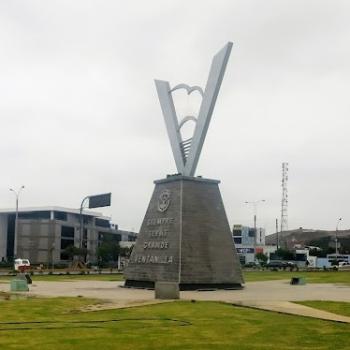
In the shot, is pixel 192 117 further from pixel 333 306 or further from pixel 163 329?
pixel 163 329

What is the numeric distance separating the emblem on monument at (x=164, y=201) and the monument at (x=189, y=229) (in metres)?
0.06

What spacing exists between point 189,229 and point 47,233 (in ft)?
234

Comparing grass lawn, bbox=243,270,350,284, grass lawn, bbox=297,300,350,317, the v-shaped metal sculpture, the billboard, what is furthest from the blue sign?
grass lawn, bbox=297,300,350,317

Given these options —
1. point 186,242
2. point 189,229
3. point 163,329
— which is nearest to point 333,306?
point 163,329

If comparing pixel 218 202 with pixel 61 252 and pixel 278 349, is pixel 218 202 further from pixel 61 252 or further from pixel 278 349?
pixel 61 252

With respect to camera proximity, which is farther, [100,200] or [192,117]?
[100,200]

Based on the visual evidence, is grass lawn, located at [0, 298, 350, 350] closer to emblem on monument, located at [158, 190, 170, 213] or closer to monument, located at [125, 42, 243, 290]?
monument, located at [125, 42, 243, 290]

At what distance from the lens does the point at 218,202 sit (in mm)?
37156

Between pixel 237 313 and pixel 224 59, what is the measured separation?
19788mm

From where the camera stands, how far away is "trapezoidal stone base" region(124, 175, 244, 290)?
34188mm

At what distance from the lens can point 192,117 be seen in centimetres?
3781

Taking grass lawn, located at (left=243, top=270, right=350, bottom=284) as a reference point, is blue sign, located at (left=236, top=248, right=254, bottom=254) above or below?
above

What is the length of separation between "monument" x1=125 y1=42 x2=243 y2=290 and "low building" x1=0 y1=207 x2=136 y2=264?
5761cm

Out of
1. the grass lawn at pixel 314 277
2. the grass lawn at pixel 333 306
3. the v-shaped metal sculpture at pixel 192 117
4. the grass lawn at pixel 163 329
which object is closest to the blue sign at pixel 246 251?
the grass lawn at pixel 314 277
